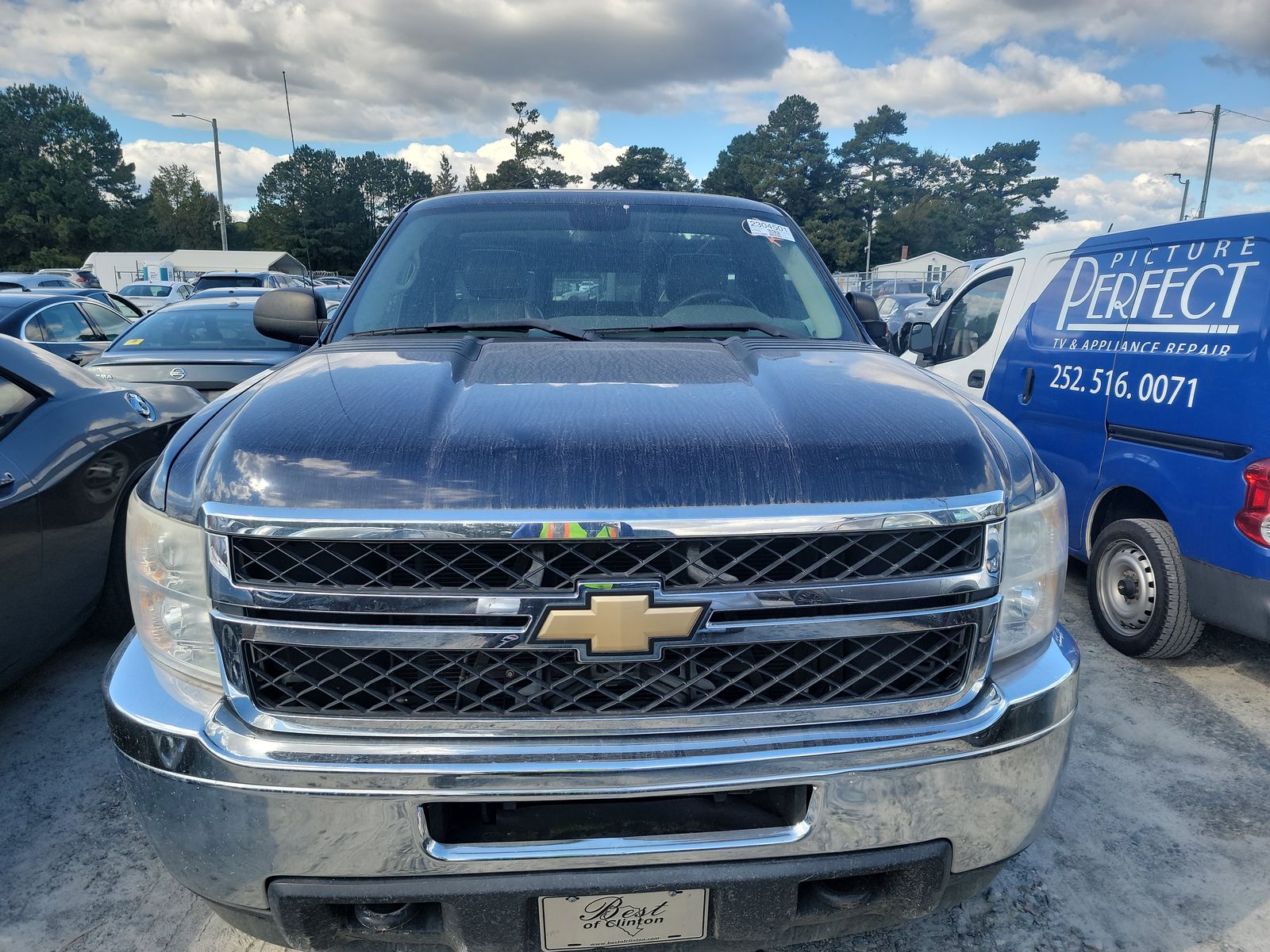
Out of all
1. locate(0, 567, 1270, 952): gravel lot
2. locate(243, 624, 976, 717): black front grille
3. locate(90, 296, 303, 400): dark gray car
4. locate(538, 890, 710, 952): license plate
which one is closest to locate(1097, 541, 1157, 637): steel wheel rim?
locate(0, 567, 1270, 952): gravel lot

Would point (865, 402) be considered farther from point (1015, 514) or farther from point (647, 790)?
point (647, 790)

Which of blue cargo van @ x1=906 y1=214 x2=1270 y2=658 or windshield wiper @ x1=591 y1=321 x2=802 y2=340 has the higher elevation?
windshield wiper @ x1=591 y1=321 x2=802 y2=340

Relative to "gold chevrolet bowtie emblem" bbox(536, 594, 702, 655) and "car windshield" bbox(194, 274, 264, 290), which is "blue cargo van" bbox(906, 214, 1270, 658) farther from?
"car windshield" bbox(194, 274, 264, 290)

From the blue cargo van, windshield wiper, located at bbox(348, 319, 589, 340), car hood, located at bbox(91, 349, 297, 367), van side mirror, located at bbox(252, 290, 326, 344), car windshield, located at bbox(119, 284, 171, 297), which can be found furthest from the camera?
car windshield, located at bbox(119, 284, 171, 297)

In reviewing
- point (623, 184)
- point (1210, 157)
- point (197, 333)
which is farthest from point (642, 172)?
point (197, 333)

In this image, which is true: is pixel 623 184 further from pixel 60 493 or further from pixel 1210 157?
pixel 60 493

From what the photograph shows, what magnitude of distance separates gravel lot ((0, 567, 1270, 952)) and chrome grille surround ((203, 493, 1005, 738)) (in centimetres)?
109

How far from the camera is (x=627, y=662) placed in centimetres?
164

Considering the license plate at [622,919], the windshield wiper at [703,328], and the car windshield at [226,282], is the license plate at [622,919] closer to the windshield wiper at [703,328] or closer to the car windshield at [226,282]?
the windshield wiper at [703,328]

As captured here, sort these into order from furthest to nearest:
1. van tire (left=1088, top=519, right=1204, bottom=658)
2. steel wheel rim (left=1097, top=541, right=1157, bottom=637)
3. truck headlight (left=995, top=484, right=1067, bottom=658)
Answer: steel wheel rim (left=1097, top=541, right=1157, bottom=637) < van tire (left=1088, top=519, right=1204, bottom=658) < truck headlight (left=995, top=484, right=1067, bottom=658)

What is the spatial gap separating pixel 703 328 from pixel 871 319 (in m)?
1.04

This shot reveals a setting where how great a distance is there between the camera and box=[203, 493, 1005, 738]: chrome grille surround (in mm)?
1604

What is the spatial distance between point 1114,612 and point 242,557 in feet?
14.4

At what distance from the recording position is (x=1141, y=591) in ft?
14.2
